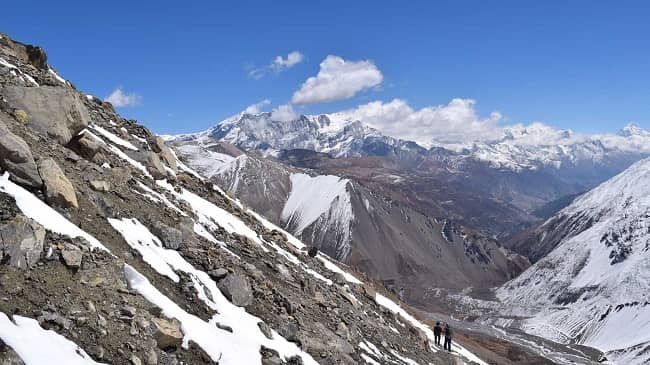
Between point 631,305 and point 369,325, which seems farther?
point 631,305

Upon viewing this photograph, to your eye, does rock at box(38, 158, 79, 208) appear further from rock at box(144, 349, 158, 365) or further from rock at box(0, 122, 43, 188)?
rock at box(144, 349, 158, 365)

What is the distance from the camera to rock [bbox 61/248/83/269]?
47.6ft

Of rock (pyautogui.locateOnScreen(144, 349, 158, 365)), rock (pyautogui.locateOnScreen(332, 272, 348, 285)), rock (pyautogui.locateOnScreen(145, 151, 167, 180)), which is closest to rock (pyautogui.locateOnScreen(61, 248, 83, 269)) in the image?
rock (pyautogui.locateOnScreen(144, 349, 158, 365))

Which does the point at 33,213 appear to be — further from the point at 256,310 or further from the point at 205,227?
the point at 205,227

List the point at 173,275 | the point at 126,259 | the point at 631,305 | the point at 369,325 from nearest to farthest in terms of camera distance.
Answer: the point at 126,259, the point at 173,275, the point at 369,325, the point at 631,305

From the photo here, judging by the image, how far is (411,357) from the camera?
33.2 m

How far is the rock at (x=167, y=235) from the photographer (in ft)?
70.5

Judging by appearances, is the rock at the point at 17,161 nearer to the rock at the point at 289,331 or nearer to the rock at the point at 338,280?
the rock at the point at 289,331

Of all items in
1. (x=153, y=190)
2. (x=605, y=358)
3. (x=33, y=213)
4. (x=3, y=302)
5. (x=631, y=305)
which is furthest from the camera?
(x=631, y=305)

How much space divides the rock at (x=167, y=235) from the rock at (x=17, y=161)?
5483 mm

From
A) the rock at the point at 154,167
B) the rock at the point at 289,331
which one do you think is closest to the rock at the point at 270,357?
the rock at the point at 289,331

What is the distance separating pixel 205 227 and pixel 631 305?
20905cm

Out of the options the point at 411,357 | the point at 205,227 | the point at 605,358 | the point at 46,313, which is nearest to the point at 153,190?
the point at 205,227

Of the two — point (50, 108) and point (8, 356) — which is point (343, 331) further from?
point (8, 356)
